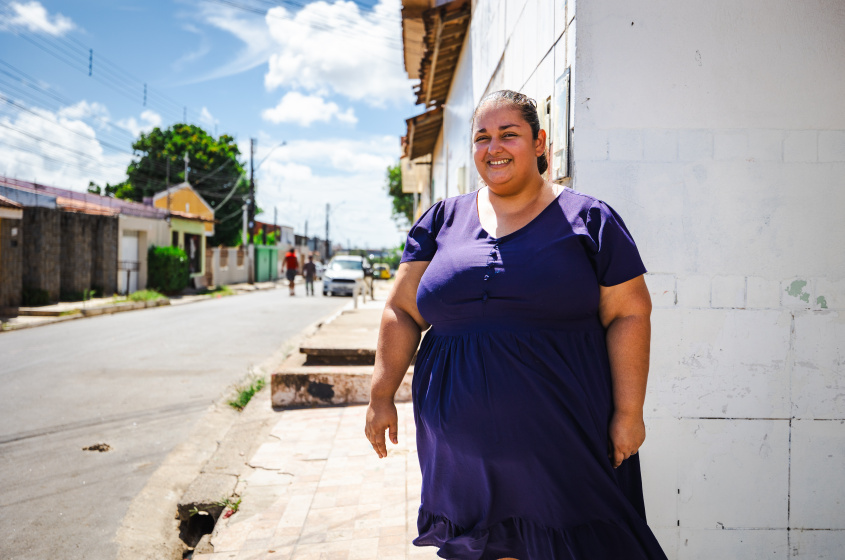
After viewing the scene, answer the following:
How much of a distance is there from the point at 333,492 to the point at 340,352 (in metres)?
2.49

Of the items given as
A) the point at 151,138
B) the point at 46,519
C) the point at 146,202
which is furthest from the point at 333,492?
the point at 151,138

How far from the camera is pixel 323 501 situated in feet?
10.9

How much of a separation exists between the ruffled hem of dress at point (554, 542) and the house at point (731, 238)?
838mm

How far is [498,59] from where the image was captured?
197 inches

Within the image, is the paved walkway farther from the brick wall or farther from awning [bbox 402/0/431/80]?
the brick wall

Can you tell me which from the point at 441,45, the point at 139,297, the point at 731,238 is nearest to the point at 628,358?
the point at 731,238

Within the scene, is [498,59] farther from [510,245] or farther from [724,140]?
[510,245]

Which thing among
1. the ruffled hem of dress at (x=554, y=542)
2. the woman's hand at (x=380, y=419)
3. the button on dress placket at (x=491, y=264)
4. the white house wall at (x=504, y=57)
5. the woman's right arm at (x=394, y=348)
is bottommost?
the ruffled hem of dress at (x=554, y=542)

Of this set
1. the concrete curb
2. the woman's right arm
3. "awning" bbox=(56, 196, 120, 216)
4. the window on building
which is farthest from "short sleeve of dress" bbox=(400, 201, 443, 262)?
the window on building

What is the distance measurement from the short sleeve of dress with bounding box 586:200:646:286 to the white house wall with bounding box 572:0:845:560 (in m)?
0.76

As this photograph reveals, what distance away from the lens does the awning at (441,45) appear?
6.86 m

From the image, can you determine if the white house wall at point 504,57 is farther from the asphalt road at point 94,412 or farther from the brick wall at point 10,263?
the brick wall at point 10,263

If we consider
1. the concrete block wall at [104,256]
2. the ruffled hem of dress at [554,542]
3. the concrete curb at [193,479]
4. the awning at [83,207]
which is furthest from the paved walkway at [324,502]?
the concrete block wall at [104,256]

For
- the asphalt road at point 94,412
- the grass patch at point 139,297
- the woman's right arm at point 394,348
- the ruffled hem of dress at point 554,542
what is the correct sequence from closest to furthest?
the ruffled hem of dress at point 554,542 < the woman's right arm at point 394,348 < the asphalt road at point 94,412 < the grass patch at point 139,297
